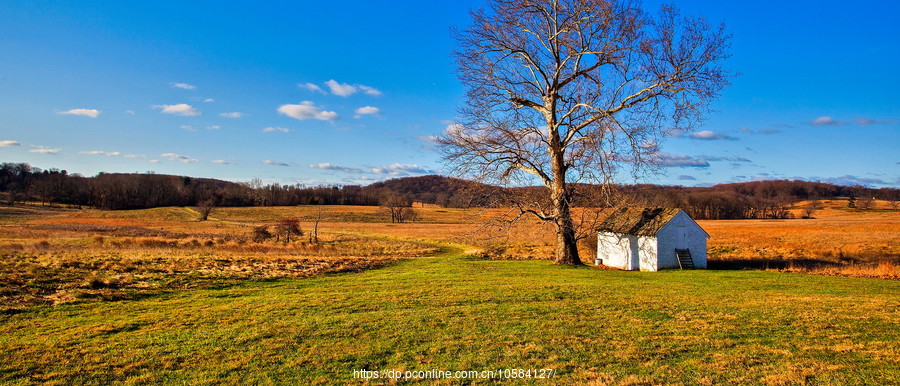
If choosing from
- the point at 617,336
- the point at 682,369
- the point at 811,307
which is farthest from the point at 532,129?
the point at 682,369

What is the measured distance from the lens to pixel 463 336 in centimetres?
874

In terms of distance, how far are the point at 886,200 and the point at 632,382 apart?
20534 cm

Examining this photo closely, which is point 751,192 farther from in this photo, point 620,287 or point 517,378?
point 517,378

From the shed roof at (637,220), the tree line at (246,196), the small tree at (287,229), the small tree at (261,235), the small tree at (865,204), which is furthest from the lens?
the small tree at (865,204)

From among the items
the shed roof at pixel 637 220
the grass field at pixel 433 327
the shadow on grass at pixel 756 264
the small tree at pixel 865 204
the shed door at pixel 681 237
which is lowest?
the shadow on grass at pixel 756 264

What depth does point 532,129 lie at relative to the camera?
22.9m

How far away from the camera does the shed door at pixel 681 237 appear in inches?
1061

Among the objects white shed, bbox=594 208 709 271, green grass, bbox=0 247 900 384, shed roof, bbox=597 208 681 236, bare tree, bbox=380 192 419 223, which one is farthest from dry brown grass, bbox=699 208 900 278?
bare tree, bbox=380 192 419 223

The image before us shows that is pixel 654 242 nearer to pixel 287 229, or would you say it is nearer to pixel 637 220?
pixel 637 220

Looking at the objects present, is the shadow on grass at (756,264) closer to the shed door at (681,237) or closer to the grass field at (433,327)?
the shed door at (681,237)

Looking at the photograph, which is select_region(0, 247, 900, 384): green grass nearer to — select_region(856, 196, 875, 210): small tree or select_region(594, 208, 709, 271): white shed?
select_region(594, 208, 709, 271): white shed

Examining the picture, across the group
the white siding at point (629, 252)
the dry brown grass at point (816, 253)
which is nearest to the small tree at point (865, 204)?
the dry brown grass at point (816, 253)

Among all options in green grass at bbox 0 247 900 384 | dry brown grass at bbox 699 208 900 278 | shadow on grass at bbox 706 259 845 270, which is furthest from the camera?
shadow on grass at bbox 706 259 845 270

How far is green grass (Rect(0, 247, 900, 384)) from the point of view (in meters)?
6.70
